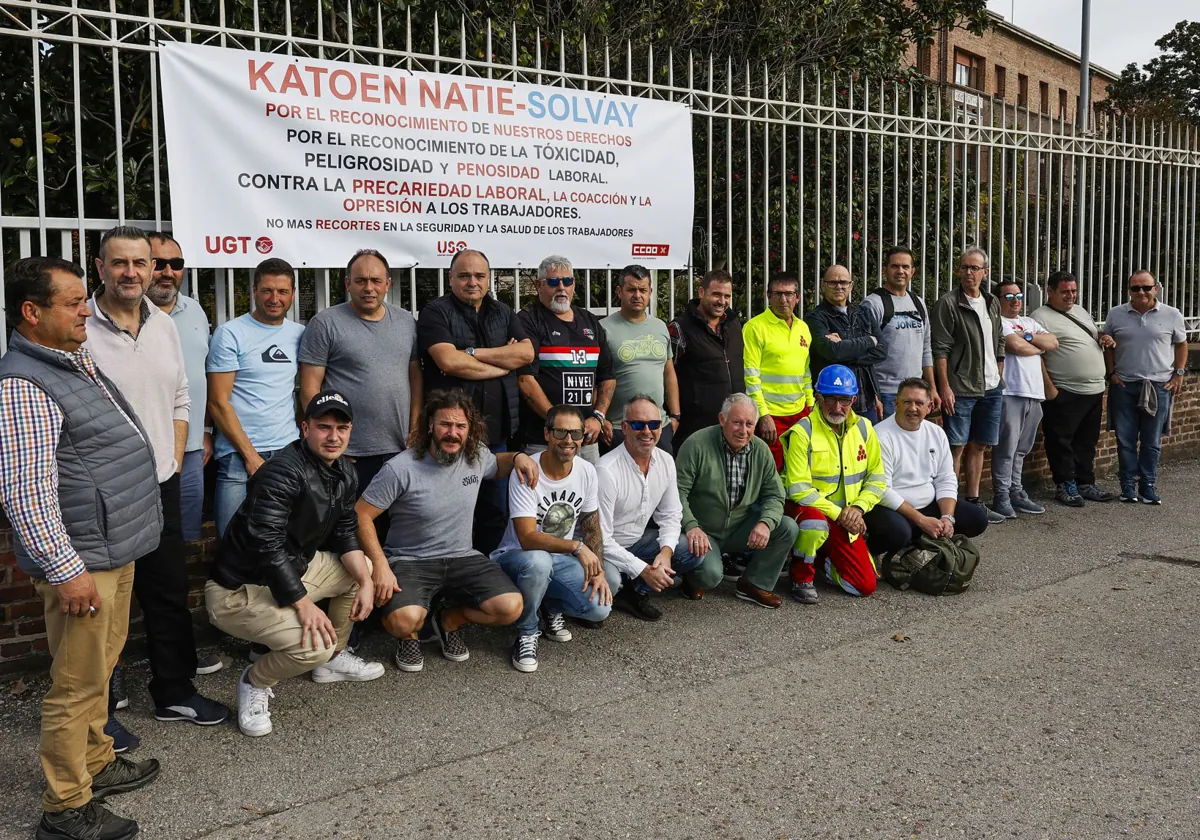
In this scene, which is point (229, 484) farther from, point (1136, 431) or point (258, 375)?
point (1136, 431)

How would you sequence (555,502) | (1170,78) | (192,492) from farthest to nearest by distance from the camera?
(1170,78) < (555,502) < (192,492)

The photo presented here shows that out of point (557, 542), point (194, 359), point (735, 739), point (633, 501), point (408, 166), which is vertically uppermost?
point (408, 166)

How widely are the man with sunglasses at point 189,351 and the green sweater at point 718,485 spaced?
248 cm

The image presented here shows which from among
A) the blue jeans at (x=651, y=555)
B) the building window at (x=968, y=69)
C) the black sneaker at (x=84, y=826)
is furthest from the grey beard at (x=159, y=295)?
the building window at (x=968, y=69)

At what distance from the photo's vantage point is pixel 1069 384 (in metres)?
8.82

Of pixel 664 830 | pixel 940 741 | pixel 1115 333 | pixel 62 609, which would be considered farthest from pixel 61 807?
pixel 1115 333

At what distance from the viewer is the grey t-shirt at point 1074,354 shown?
28.7 ft

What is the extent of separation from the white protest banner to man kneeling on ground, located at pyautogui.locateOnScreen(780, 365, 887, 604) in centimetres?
151

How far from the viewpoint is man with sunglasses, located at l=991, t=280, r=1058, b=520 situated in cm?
833

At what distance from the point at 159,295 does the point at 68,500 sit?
61.4 inches

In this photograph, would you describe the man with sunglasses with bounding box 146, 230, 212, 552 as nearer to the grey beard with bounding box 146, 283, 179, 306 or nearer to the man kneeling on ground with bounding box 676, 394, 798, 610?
the grey beard with bounding box 146, 283, 179, 306

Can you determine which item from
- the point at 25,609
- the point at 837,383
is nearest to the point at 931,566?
the point at 837,383

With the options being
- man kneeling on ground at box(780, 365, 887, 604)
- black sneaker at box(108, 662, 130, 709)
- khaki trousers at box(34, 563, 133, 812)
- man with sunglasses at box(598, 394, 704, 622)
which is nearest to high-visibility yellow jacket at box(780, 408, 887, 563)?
man kneeling on ground at box(780, 365, 887, 604)

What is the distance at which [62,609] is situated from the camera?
3.31m
